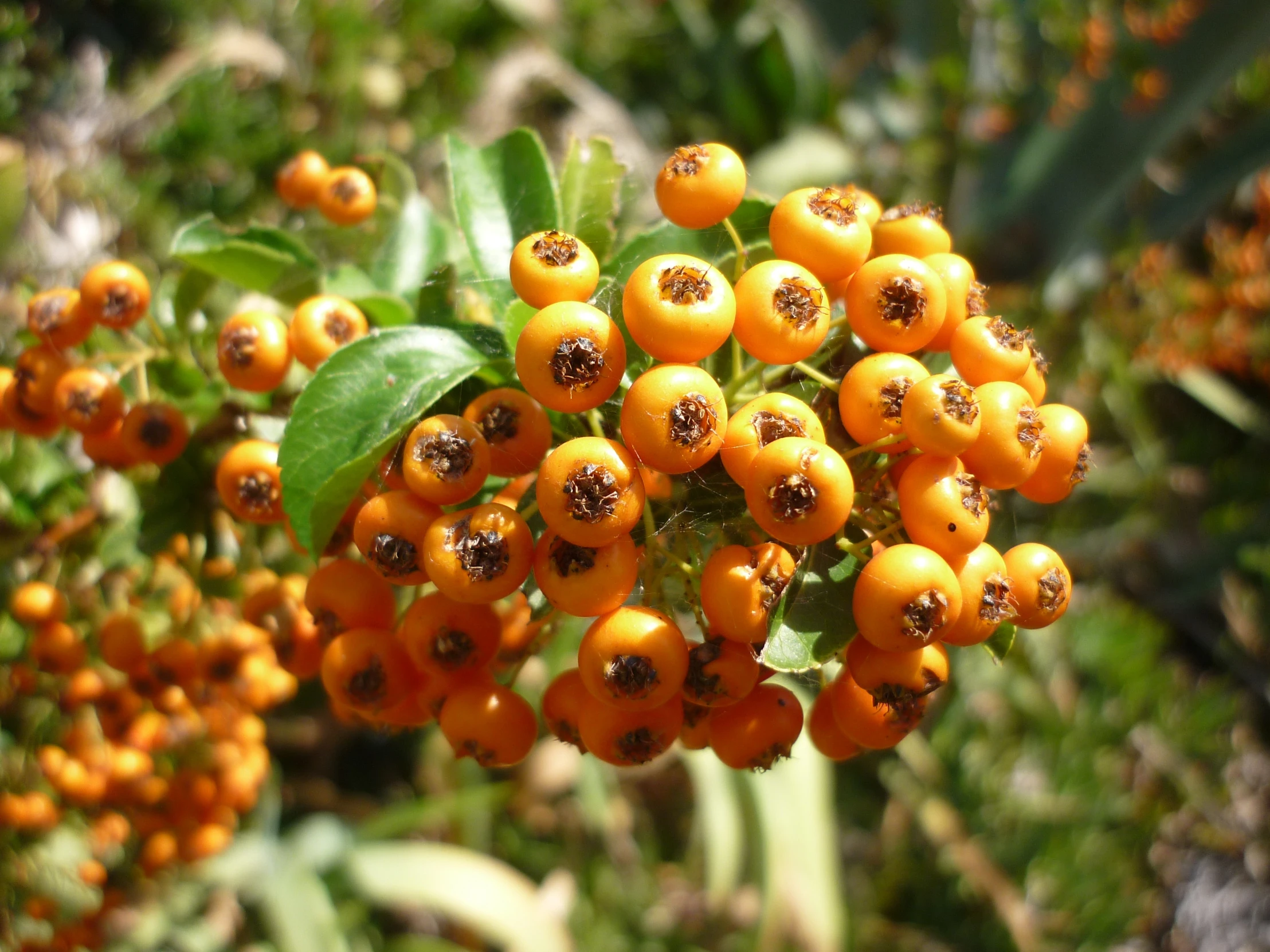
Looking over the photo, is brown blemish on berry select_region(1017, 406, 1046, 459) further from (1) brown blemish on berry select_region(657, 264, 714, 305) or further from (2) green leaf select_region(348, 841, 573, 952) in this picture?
(2) green leaf select_region(348, 841, 573, 952)

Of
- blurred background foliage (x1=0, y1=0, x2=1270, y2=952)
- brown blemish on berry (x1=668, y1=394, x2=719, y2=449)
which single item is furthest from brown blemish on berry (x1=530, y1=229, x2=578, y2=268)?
blurred background foliage (x1=0, y1=0, x2=1270, y2=952)

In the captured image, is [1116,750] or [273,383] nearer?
[273,383]

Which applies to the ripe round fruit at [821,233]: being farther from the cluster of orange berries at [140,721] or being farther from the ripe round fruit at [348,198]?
the cluster of orange berries at [140,721]

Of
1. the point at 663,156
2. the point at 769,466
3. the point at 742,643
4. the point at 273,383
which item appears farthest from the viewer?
the point at 663,156

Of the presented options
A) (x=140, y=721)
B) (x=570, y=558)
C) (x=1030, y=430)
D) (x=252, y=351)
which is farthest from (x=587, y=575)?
(x=140, y=721)

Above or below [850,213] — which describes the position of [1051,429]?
below

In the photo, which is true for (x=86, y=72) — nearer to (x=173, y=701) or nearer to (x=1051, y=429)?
(x=173, y=701)

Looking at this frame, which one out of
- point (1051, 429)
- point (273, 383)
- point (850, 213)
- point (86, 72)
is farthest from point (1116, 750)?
point (86, 72)

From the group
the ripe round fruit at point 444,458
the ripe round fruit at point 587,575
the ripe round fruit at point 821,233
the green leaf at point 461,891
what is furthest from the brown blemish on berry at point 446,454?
the green leaf at point 461,891
